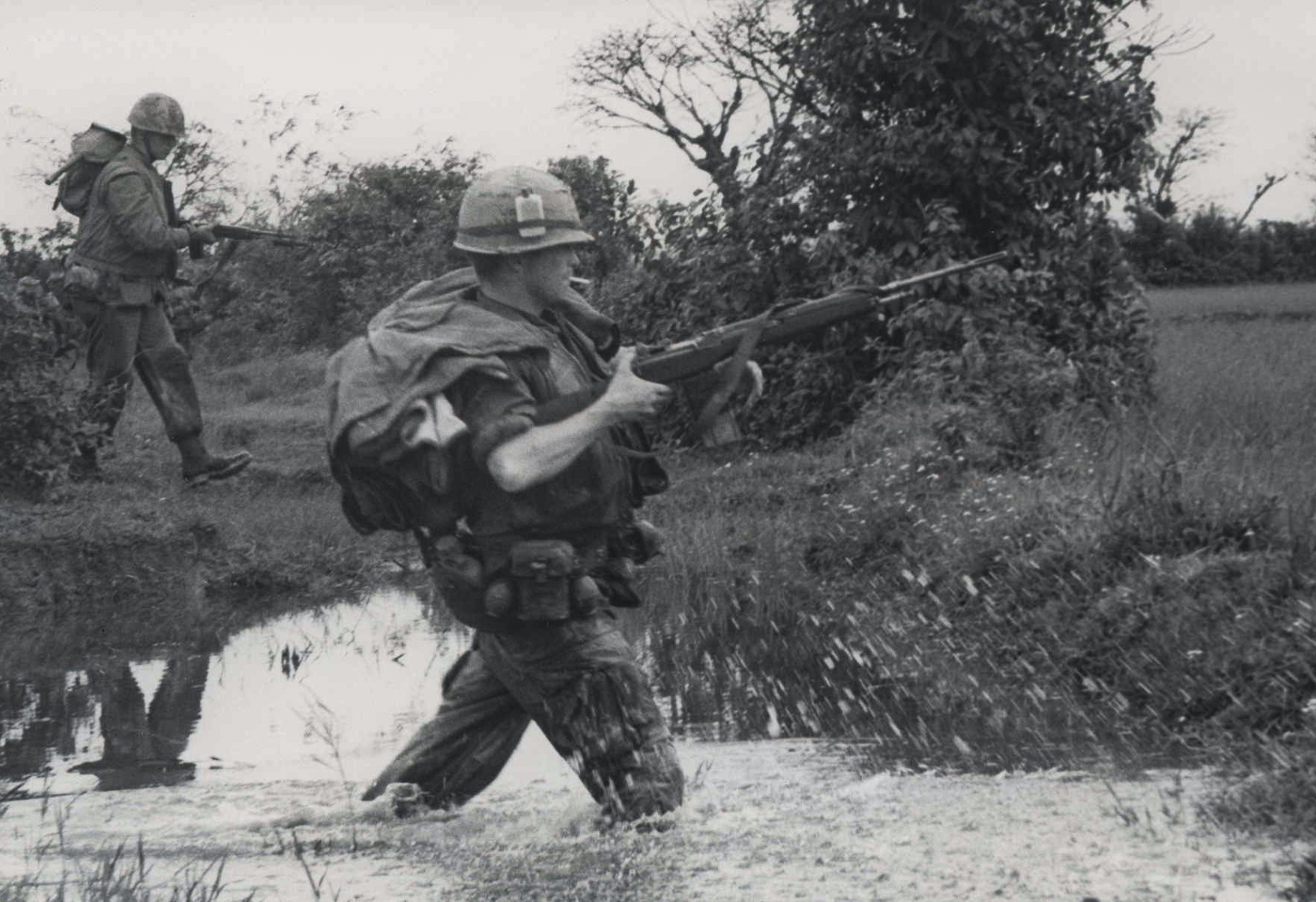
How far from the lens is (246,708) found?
8.83 m

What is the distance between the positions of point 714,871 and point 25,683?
4982 millimetres

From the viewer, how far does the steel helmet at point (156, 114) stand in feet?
43.4

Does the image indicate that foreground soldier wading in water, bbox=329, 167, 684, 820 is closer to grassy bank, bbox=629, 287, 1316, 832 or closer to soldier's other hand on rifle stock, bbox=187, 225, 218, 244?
grassy bank, bbox=629, 287, 1316, 832

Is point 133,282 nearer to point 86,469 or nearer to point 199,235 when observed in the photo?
point 199,235

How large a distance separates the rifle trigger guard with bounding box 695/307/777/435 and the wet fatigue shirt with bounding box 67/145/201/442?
7.84 m

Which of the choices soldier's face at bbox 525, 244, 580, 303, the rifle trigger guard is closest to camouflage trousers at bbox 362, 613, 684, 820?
the rifle trigger guard

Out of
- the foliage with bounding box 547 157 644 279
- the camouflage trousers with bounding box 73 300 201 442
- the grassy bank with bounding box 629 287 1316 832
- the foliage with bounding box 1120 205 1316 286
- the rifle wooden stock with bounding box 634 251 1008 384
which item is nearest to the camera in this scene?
the rifle wooden stock with bounding box 634 251 1008 384

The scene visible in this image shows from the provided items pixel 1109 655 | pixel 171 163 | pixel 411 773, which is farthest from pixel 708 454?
pixel 171 163

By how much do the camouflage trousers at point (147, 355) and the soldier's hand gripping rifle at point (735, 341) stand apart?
7.86 m

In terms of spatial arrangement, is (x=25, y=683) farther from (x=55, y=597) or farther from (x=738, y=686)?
(x=738, y=686)

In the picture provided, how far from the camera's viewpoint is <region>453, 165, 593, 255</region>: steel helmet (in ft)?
19.3

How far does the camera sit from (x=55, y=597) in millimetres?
11633

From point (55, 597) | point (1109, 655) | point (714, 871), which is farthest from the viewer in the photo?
point (55, 597)

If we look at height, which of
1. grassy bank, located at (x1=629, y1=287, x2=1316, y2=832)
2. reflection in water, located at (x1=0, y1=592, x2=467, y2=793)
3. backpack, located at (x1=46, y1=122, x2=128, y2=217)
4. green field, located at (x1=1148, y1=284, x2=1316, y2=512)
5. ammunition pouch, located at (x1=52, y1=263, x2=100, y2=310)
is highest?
backpack, located at (x1=46, y1=122, x2=128, y2=217)
